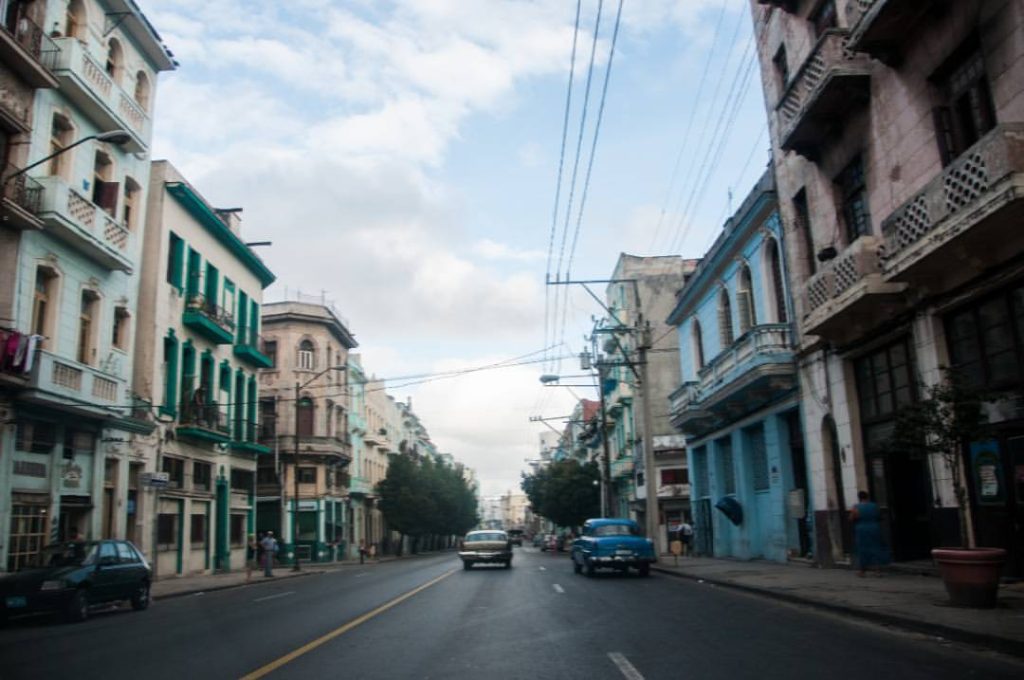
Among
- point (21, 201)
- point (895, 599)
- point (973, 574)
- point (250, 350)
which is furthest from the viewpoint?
point (250, 350)

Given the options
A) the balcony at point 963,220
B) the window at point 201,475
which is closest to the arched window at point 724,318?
the balcony at point 963,220

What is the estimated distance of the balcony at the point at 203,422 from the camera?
102ft

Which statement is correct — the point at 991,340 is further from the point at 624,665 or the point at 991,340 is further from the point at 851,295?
the point at 624,665

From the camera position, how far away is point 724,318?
91.6 ft

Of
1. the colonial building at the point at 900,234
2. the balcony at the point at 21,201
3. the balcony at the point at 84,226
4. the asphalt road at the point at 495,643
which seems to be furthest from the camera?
the balcony at the point at 84,226

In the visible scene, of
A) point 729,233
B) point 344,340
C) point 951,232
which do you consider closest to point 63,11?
point 729,233

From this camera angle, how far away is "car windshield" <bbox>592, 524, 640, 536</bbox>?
23328mm

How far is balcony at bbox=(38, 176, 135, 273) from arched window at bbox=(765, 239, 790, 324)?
19.0m

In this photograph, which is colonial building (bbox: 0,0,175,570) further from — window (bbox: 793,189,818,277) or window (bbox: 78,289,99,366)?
window (bbox: 793,189,818,277)

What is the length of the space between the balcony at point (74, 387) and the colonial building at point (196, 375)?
3.55m

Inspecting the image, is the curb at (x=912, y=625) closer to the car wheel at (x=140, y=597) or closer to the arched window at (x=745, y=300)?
the arched window at (x=745, y=300)

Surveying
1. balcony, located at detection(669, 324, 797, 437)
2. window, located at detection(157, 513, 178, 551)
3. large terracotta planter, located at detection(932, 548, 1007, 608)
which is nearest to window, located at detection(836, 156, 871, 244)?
balcony, located at detection(669, 324, 797, 437)

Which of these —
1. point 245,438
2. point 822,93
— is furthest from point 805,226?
point 245,438

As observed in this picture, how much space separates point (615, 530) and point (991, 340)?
41.4 ft
